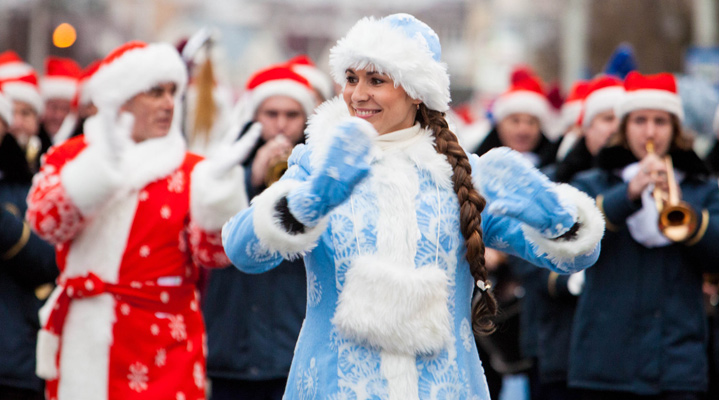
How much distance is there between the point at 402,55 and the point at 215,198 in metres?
1.50

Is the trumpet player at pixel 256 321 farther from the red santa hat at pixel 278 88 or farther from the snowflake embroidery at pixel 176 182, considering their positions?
the snowflake embroidery at pixel 176 182

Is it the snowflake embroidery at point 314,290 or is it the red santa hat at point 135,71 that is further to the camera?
the red santa hat at point 135,71

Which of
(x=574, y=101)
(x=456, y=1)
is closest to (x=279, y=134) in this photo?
(x=574, y=101)

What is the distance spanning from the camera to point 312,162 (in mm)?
3547

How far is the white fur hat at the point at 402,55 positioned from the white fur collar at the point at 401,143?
0.42ft

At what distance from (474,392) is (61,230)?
2199 millimetres

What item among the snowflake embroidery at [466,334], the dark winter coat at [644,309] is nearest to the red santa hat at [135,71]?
the snowflake embroidery at [466,334]

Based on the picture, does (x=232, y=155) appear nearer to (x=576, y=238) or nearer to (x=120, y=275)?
(x=120, y=275)

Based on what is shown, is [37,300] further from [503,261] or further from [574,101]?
[574,101]

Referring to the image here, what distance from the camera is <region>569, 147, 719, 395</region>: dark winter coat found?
18.2 ft

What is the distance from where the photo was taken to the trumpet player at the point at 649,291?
219 inches

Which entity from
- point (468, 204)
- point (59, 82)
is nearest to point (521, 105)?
point (59, 82)

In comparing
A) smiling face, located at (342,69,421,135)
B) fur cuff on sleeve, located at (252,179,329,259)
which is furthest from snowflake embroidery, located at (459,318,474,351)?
smiling face, located at (342,69,421,135)

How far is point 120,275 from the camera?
16.0 feet
